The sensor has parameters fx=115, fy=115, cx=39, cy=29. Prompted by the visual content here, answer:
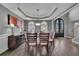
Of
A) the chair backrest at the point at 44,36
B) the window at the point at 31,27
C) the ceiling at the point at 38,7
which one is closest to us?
the chair backrest at the point at 44,36

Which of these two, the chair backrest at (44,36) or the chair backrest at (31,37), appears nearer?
the chair backrest at (31,37)

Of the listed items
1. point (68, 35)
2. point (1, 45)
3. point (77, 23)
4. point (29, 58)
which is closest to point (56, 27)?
point (68, 35)

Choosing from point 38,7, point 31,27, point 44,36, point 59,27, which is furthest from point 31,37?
point 59,27

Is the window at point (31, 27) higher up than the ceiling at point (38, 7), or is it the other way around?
the ceiling at point (38, 7)

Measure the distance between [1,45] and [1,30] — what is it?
2.21ft

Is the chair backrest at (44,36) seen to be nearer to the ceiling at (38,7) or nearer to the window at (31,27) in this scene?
the ceiling at (38,7)

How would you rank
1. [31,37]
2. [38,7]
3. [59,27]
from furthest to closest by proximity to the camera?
[59,27] < [38,7] < [31,37]

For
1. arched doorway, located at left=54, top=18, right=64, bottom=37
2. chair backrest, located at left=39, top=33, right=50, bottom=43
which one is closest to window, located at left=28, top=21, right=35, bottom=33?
arched doorway, located at left=54, top=18, right=64, bottom=37

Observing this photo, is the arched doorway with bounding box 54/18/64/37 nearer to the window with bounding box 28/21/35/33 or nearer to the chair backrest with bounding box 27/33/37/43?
the window with bounding box 28/21/35/33

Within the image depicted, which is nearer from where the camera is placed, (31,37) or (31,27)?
(31,37)

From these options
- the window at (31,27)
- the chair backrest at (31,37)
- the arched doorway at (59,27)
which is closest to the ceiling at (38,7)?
the chair backrest at (31,37)

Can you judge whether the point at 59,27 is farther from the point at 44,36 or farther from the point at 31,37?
the point at 31,37

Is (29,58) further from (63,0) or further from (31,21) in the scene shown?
(31,21)

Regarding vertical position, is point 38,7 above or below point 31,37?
above
